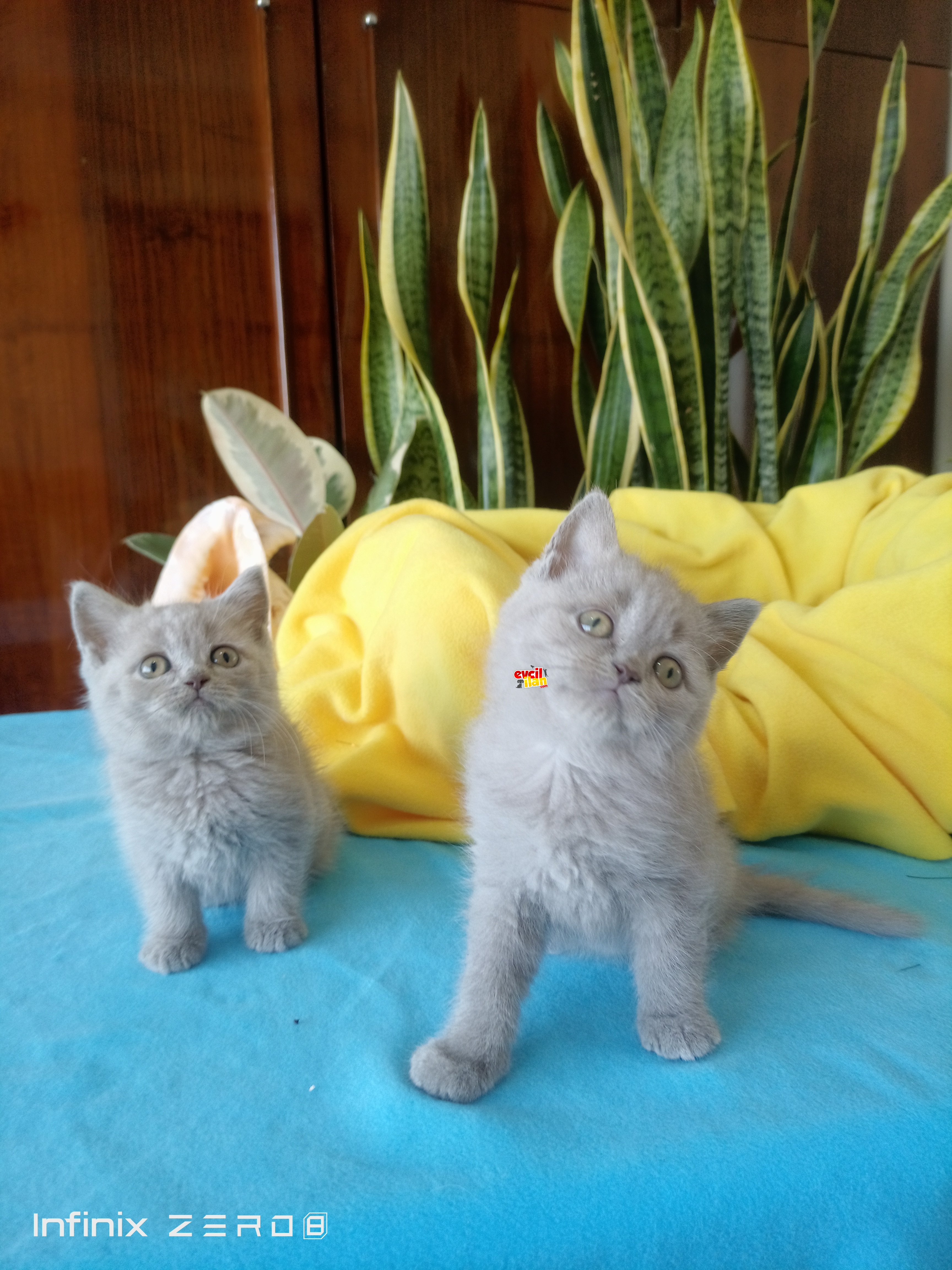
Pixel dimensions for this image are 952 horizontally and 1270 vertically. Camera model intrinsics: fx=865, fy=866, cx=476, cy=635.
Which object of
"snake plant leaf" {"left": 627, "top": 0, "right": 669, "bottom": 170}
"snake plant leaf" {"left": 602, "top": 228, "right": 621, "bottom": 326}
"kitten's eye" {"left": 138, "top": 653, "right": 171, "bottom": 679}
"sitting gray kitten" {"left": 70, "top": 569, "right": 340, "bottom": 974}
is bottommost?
"sitting gray kitten" {"left": 70, "top": 569, "right": 340, "bottom": 974}

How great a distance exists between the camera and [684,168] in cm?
138

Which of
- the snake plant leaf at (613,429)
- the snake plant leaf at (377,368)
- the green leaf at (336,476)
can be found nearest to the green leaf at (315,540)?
the green leaf at (336,476)

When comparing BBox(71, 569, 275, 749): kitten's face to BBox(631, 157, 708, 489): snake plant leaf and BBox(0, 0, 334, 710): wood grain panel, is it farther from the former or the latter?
BBox(0, 0, 334, 710): wood grain panel

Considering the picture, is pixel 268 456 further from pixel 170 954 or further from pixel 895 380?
pixel 895 380

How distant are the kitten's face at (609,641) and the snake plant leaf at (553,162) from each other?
3.78ft

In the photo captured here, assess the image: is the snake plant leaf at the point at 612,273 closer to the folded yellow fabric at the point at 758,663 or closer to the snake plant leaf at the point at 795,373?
the snake plant leaf at the point at 795,373

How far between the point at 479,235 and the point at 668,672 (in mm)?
1176

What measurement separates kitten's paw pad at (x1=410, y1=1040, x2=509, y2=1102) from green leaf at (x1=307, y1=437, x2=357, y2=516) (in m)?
1.13

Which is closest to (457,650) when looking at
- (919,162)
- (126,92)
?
(126,92)

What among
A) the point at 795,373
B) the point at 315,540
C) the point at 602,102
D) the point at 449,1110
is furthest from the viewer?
the point at 795,373

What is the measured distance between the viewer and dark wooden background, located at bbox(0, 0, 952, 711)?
Answer: 1.60 meters

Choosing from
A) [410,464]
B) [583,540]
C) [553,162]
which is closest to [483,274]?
[553,162]

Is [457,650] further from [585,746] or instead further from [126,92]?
[126,92]

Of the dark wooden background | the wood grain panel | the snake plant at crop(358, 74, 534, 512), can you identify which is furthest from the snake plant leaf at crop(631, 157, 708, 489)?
the wood grain panel
